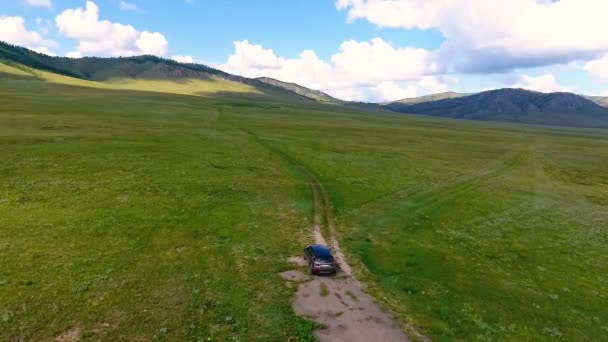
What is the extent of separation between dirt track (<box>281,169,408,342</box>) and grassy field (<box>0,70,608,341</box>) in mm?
1246

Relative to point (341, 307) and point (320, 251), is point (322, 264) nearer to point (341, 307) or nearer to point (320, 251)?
point (320, 251)

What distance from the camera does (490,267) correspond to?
40406 millimetres

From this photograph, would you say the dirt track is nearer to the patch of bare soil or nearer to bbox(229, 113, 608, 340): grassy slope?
bbox(229, 113, 608, 340): grassy slope

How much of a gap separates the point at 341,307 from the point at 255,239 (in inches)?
585

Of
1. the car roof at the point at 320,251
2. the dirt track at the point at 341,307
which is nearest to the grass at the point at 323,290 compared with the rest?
the dirt track at the point at 341,307

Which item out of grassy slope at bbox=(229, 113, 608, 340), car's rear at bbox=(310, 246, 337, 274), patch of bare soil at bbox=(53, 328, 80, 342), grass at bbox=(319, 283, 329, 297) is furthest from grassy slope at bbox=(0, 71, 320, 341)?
grassy slope at bbox=(229, 113, 608, 340)

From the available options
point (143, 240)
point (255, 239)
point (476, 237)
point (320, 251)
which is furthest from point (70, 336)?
point (476, 237)

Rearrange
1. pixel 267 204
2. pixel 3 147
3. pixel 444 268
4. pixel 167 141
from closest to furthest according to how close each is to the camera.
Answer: pixel 444 268 → pixel 267 204 → pixel 3 147 → pixel 167 141

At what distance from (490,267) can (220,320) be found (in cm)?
2728

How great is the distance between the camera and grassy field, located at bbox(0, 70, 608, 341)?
91.6 ft

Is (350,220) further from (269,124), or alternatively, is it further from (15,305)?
(269,124)

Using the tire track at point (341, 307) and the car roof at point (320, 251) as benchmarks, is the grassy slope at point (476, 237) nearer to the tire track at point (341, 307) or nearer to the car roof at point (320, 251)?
the tire track at point (341, 307)

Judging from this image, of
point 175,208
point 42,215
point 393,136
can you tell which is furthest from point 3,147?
point 393,136

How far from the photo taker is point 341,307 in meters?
29.5
